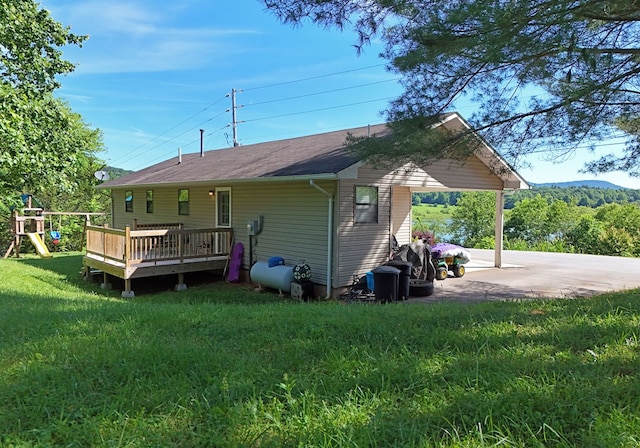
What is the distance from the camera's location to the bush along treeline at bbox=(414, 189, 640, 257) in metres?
20.6

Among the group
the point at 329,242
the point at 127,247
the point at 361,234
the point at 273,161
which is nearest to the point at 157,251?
the point at 127,247

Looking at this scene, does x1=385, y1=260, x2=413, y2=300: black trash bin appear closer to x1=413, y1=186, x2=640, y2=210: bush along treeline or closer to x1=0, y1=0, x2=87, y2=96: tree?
x1=0, y1=0, x2=87, y2=96: tree

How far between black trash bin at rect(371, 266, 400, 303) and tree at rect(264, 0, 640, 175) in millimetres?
2446

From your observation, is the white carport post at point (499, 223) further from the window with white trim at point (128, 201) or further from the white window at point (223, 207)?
the window with white trim at point (128, 201)

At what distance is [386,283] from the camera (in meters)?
8.65

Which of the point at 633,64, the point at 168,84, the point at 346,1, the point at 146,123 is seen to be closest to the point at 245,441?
the point at 346,1

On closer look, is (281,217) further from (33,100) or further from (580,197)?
(580,197)

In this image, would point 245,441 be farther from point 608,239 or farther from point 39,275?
point 608,239

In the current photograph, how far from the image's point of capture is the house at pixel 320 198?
373 inches

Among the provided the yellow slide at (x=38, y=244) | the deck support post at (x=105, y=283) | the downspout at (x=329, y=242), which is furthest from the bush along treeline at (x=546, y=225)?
the yellow slide at (x=38, y=244)

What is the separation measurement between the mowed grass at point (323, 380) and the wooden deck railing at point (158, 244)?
6046 millimetres

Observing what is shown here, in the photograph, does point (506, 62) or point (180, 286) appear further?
point (180, 286)

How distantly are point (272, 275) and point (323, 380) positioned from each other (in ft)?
24.3

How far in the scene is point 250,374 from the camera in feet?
9.87
